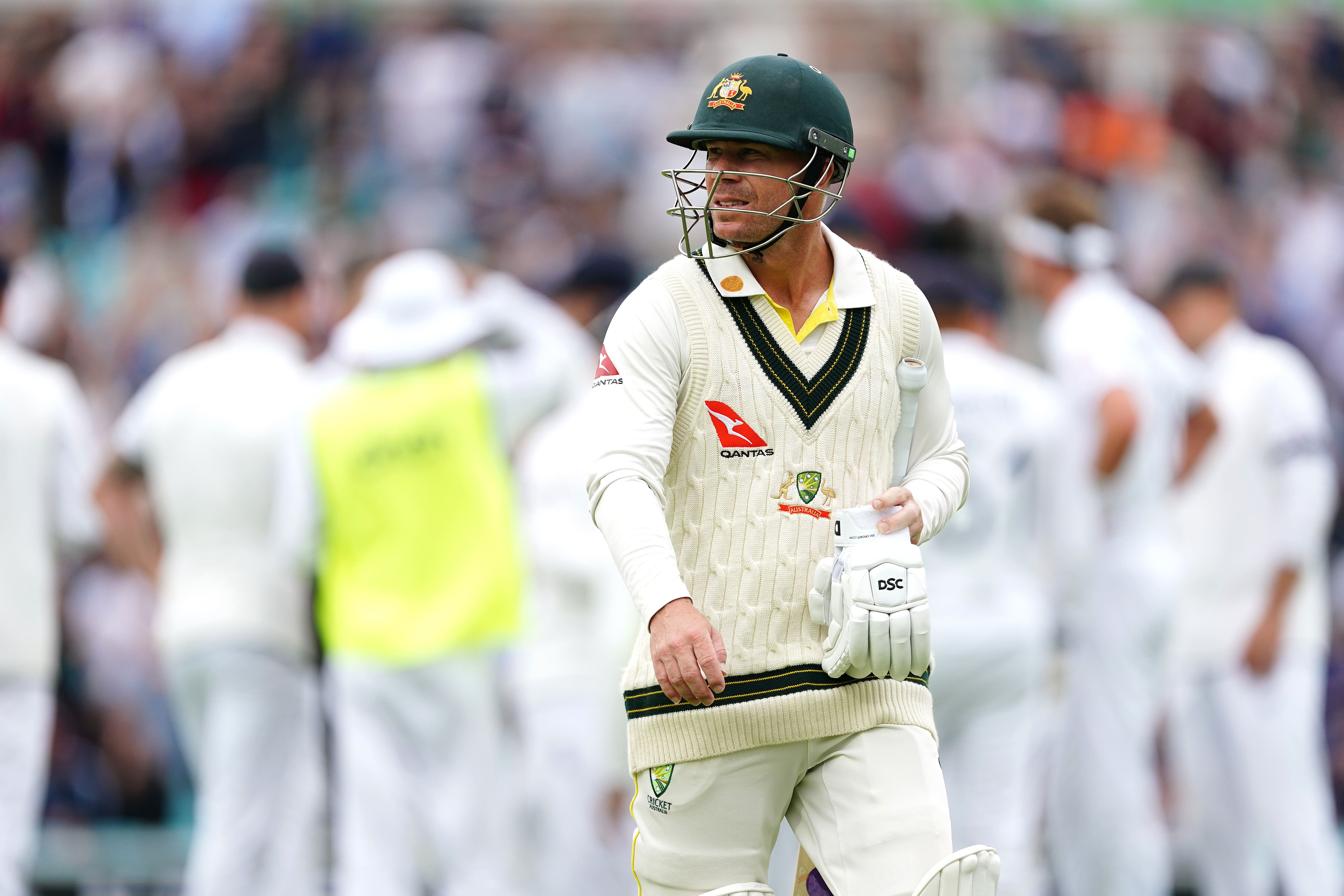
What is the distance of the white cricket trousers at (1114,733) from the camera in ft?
24.3

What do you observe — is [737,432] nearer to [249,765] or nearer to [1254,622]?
[249,765]

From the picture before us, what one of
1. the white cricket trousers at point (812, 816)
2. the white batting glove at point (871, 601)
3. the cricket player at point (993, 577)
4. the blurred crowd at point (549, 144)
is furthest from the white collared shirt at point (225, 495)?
the white batting glove at point (871, 601)

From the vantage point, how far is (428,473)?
7125mm

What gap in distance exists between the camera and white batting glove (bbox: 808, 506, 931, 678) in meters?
3.31

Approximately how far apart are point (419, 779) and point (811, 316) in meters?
4.27

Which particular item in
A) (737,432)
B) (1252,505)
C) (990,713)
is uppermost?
(737,432)

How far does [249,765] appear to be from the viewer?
7.31 meters

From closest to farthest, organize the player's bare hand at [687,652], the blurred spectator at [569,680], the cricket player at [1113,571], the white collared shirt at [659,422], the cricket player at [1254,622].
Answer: the player's bare hand at [687,652], the white collared shirt at [659,422], the cricket player at [1113,571], the cricket player at [1254,622], the blurred spectator at [569,680]

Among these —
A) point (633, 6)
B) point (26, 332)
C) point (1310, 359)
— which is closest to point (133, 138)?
point (26, 332)

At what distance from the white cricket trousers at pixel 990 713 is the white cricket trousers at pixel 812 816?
321 cm

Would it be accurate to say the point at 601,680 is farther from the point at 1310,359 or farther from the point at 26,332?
the point at 1310,359

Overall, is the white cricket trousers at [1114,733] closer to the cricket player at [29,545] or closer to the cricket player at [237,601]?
the cricket player at [237,601]

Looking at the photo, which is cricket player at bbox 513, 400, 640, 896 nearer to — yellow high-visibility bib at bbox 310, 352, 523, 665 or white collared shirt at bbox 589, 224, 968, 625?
yellow high-visibility bib at bbox 310, 352, 523, 665

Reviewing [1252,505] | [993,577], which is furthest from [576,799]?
[1252,505]
